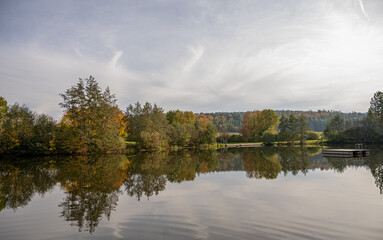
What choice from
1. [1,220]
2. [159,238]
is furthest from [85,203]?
[159,238]

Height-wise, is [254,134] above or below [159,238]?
above

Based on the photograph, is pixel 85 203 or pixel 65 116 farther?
pixel 65 116

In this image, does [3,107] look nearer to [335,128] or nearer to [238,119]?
[335,128]

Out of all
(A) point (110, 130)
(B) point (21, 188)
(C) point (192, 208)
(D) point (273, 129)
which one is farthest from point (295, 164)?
(D) point (273, 129)

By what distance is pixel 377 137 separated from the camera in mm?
56125

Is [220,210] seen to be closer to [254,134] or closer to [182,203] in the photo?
[182,203]

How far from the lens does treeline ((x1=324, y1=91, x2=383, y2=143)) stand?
56.7 meters

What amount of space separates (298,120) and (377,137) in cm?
1647

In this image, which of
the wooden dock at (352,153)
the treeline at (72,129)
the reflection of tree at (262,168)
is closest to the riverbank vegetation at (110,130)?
the treeline at (72,129)

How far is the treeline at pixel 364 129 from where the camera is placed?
56719 millimetres

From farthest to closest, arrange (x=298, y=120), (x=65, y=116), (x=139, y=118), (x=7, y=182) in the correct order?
(x=298, y=120) < (x=139, y=118) < (x=65, y=116) < (x=7, y=182)

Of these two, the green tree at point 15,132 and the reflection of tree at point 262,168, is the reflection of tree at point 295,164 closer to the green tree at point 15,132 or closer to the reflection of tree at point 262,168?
the reflection of tree at point 262,168

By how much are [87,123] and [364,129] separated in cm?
5786

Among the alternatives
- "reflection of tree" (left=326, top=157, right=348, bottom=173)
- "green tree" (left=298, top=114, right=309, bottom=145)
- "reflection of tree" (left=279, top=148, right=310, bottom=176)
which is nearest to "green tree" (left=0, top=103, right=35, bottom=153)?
"reflection of tree" (left=279, top=148, right=310, bottom=176)
